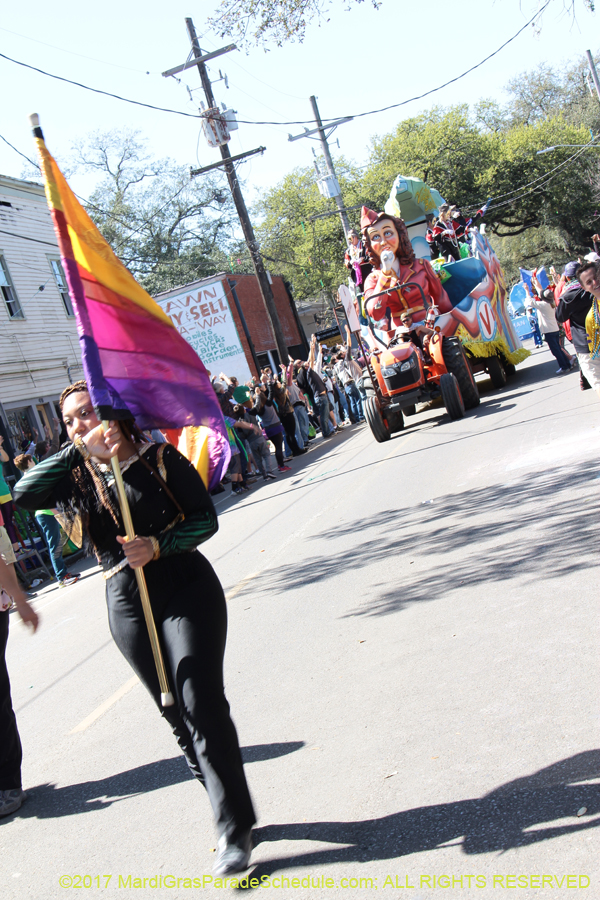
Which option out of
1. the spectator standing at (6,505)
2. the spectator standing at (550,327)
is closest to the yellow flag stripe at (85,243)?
the spectator standing at (6,505)

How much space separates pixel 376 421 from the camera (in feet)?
48.0

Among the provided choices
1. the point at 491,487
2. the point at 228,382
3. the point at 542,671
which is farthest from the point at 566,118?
the point at 542,671

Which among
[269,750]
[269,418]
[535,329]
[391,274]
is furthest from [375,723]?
[535,329]

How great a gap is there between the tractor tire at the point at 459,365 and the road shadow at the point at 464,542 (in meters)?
5.74

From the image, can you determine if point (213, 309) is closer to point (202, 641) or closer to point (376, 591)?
point (376, 591)

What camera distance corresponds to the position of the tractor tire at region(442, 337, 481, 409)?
1420cm

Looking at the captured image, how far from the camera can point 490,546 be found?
6523mm

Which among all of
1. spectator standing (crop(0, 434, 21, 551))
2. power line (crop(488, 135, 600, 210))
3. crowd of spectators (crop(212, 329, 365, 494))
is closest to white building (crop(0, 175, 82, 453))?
crowd of spectators (crop(212, 329, 365, 494))

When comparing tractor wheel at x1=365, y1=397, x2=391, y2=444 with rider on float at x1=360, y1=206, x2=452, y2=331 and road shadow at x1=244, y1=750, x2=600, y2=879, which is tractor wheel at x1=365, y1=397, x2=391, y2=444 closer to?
rider on float at x1=360, y1=206, x2=452, y2=331

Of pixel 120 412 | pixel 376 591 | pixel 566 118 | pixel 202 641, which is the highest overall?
pixel 566 118

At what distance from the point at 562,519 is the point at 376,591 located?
5.25 ft

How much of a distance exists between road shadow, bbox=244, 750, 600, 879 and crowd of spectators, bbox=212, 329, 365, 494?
10.5 metres

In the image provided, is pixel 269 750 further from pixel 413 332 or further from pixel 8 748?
pixel 413 332

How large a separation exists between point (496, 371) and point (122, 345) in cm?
1429
